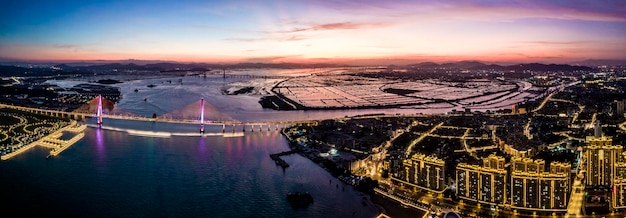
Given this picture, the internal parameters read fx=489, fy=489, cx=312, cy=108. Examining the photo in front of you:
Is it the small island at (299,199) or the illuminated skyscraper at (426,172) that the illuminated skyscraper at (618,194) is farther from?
the small island at (299,199)

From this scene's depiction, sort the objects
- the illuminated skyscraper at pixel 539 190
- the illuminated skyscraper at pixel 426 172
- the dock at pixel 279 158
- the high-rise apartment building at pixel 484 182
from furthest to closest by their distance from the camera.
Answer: the dock at pixel 279 158 → the illuminated skyscraper at pixel 426 172 → the high-rise apartment building at pixel 484 182 → the illuminated skyscraper at pixel 539 190

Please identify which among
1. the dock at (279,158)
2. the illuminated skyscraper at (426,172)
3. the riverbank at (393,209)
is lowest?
the riverbank at (393,209)

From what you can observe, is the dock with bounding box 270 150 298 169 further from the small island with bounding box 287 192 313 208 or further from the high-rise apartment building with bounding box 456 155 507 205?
the high-rise apartment building with bounding box 456 155 507 205

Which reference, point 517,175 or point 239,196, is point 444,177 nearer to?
point 517,175

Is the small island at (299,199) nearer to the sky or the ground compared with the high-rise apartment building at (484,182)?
nearer to the ground

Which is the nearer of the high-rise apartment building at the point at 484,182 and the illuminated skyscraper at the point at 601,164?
the high-rise apartment building at the point at 484,182

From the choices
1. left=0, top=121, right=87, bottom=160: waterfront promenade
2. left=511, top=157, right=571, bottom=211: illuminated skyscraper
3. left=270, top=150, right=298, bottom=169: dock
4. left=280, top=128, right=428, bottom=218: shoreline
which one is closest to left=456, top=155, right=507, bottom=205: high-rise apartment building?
left=511, top=157, right=571, bottom=211: illuminated skyscraper

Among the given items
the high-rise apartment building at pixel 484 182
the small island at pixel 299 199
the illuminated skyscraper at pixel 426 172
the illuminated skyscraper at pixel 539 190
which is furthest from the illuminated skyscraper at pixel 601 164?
the small island at pixel 299 199

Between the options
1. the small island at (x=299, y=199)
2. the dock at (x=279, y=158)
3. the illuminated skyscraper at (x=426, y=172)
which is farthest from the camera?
the dock at (x=279, y=158)

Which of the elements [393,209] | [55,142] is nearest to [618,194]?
[393,209]

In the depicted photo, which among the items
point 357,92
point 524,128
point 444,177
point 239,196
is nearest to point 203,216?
point 239,196

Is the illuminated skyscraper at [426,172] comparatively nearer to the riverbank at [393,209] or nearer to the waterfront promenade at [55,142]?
the riverbank at [393,209]
